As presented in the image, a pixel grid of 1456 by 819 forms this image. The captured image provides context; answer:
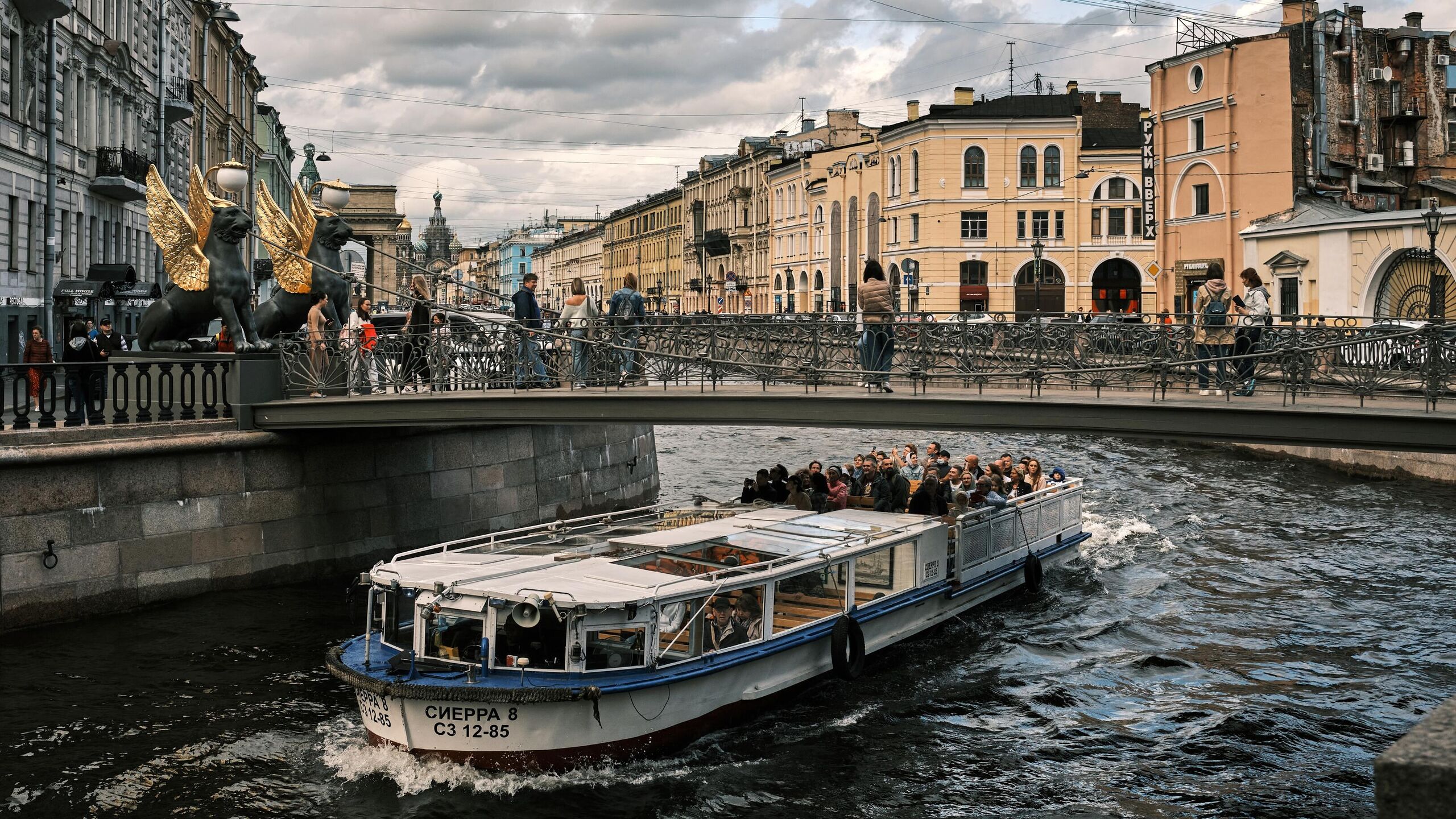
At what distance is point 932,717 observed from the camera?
13742 millimetres

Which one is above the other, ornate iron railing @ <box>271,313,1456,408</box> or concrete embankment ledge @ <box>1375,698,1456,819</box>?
ornate iron railing @ <box>271,313,1456,408</box>

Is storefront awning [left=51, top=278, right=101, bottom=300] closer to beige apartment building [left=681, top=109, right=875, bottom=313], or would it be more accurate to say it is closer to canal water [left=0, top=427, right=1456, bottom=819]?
canal water [left=0, top=427, right=1456, bottom=819]

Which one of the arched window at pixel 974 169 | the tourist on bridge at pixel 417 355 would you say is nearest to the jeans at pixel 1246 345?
the tourist on bridge at pixel 417 355

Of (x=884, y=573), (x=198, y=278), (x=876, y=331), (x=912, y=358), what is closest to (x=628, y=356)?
(x=876, y=331)

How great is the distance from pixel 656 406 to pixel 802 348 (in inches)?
82.3

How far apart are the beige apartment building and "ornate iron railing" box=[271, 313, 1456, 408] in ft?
194

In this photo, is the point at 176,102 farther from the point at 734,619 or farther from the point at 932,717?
the point at 932,717

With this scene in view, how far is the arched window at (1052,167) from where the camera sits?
60594 millimetres

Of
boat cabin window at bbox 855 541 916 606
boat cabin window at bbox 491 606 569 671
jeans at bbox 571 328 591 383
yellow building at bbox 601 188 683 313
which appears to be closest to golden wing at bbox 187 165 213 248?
jeans at bbox 571 328 591 383

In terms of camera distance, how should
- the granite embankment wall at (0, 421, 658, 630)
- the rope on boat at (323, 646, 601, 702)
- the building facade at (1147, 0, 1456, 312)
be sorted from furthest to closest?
the building facade at (1147, 0, 1456, 312)
the granite embankment wall at (0, 421, 658, 630)
the rope on boat at (323, 646, 601, 702)

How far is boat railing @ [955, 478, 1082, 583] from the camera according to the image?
17453mm

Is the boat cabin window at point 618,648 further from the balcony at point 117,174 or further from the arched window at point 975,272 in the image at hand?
the arched window at point 975,272

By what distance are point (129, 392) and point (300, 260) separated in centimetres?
303

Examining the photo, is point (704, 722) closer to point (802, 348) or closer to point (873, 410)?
point (873, 410)
